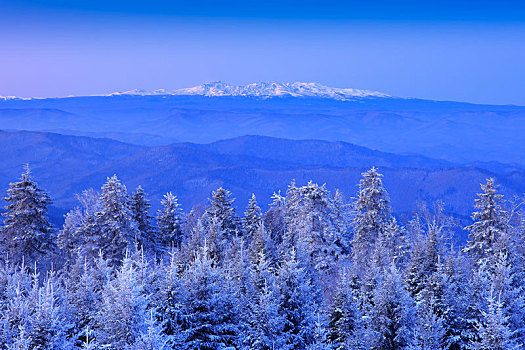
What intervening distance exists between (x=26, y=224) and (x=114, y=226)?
272 inches

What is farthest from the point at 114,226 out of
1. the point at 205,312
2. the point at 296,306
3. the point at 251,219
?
the point at 296,306

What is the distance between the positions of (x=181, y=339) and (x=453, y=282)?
1649cm

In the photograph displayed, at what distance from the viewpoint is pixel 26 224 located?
38.0 metres

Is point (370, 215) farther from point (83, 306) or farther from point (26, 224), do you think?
point (26, 224)

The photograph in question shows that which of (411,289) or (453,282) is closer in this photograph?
(453,282)

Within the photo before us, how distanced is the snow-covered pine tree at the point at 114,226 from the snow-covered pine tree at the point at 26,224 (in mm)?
4211

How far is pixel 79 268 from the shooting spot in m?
33.8

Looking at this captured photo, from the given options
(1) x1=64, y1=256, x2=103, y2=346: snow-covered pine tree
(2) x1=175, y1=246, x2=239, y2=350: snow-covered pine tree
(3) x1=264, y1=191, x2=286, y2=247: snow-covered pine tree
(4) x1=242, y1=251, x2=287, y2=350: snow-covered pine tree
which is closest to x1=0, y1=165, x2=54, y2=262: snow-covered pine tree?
(1) x1=64, y1=256, x2=103, y2=346: snow-covered pine tree

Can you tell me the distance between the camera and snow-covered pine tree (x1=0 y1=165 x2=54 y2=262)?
1486 inches

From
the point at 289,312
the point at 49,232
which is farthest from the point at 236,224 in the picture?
the point at 289,312

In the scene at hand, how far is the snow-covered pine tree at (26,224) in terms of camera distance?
37.8 m

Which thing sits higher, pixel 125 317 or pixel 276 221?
pixel 125 317

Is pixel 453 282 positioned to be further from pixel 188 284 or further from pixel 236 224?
pixel 236 224

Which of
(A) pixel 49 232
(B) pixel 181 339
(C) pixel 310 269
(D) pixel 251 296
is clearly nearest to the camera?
(B) pixel 181 339
